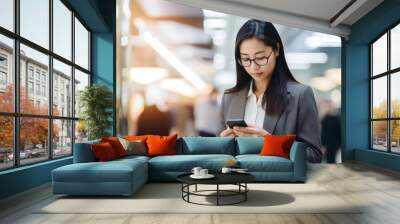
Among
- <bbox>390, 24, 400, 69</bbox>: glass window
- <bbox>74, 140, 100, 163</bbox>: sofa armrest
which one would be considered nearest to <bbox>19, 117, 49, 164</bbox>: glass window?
<bbox>74, 140, 100, 163</bbox>: sofa armrest

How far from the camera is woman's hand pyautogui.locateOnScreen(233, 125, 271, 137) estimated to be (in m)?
8.34

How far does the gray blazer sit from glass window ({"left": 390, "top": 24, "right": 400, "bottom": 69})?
1777 millimetres

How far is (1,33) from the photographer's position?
4.81 metres

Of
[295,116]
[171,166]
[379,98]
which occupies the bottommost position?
[171,166]

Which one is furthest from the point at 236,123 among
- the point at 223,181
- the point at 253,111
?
the point at 223,181

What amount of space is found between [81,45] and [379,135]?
22.6 feet

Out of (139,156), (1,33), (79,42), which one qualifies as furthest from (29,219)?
(79,42)

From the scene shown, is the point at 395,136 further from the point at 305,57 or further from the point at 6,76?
the point at 6,76

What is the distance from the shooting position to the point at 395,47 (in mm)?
8062

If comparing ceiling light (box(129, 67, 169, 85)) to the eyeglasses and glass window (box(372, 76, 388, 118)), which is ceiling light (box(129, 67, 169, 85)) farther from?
glass window (box(372, 76, 388, 118))

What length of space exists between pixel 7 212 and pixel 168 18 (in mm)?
5634

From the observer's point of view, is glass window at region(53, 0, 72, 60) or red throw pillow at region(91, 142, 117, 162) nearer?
red throw pillow at region(91, 142, 117, 162)

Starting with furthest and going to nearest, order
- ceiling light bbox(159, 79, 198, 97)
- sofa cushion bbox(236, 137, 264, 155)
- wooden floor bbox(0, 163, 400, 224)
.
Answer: ceiling light bbox(159, 79, 198, 97) < sofa cushion bbox(236, 137, 264, 155) < wooden floor bbox(0, 163, 400, 224)

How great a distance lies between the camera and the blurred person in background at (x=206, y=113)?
338 inches
